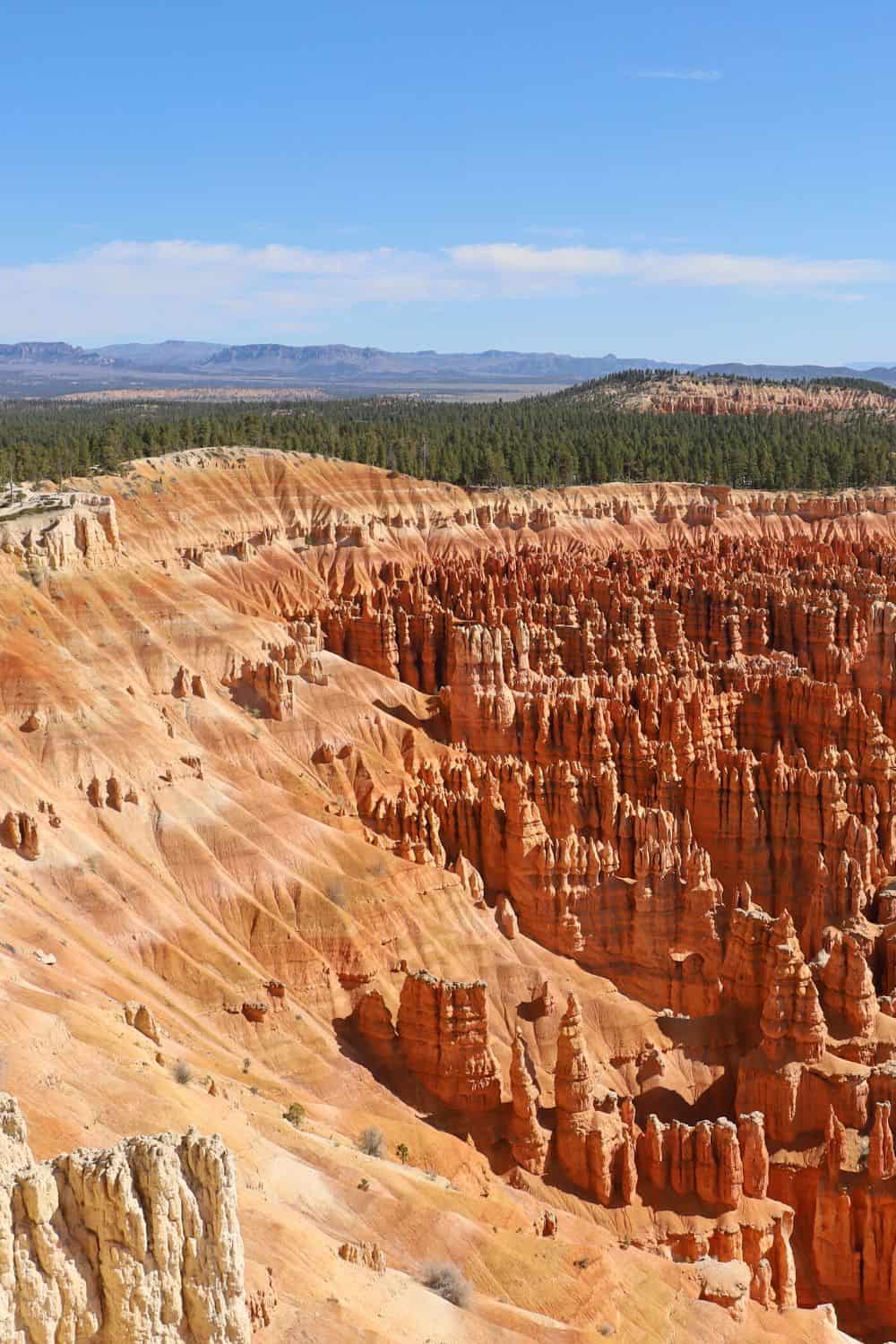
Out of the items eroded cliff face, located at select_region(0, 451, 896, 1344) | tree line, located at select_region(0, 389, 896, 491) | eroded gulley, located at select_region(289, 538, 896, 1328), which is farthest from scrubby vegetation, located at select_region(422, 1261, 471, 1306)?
tree line, located at select_region(0, 389, 896, 491)

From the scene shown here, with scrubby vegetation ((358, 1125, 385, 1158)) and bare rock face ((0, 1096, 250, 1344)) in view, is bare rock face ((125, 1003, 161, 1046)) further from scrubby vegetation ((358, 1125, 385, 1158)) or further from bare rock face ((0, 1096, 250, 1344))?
bare rock face ((0, 1096, 250, 1344))

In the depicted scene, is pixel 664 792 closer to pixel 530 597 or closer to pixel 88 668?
pixel 88 668

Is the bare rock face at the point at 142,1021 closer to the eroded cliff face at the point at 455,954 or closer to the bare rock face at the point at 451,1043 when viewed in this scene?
the eroded cliff face at the point at 455,954

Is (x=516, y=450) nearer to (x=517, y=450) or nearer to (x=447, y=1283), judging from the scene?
(x=517, y=450)

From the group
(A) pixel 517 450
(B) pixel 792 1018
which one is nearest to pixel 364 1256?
(B) pixel 792 1018

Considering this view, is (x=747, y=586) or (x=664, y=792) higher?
(x=747, y=586)

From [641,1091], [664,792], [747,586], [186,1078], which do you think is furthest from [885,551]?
[186,1078]
